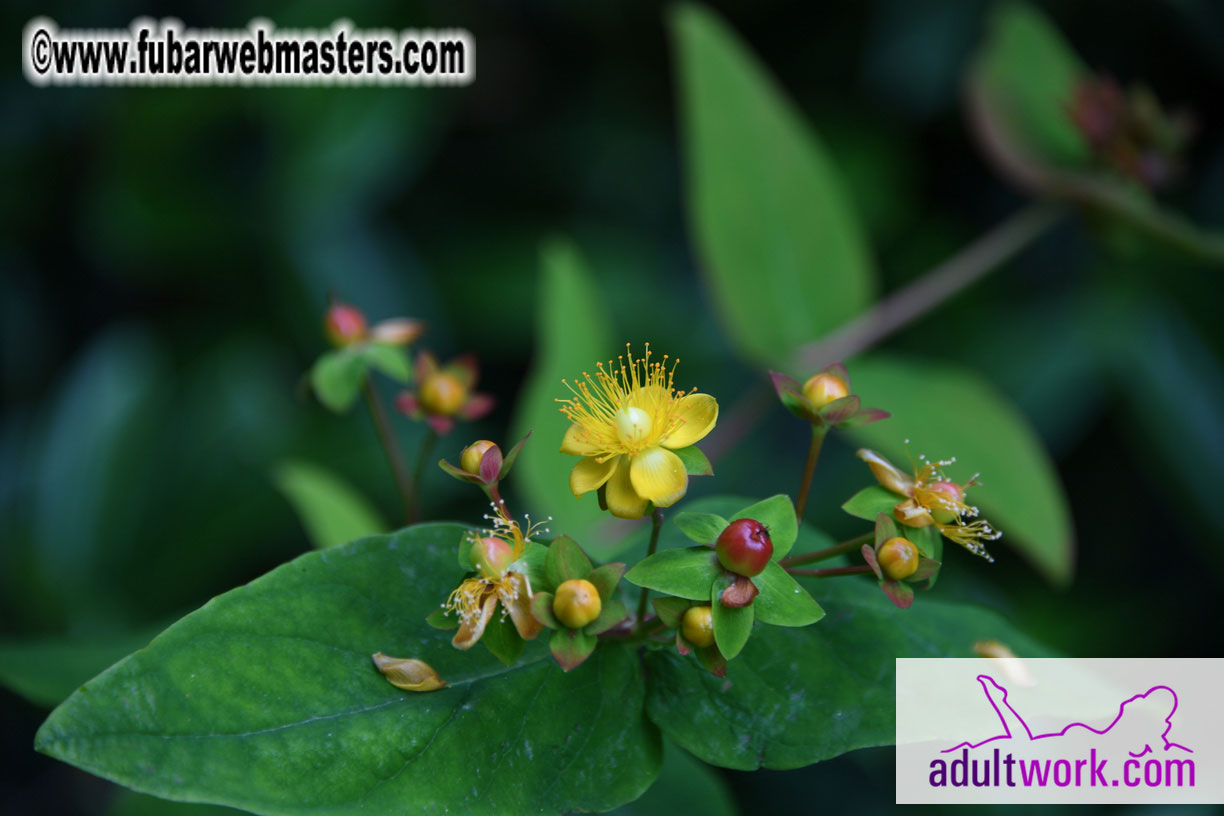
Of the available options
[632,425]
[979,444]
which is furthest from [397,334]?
[979,444]

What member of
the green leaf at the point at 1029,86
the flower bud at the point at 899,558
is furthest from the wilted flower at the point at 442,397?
the green leaf at the point at 1029,86

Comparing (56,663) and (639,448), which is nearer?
(639,448)

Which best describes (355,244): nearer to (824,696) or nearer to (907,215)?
(907,215)

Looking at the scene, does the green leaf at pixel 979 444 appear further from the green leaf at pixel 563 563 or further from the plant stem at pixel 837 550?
the green leaf at pixel 563 563

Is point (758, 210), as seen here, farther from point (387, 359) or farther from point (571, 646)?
point (571, 646)

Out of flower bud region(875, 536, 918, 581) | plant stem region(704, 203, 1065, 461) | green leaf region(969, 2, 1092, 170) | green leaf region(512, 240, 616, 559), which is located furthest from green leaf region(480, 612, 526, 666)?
green leaf region(969, 2, 1092, 170)
